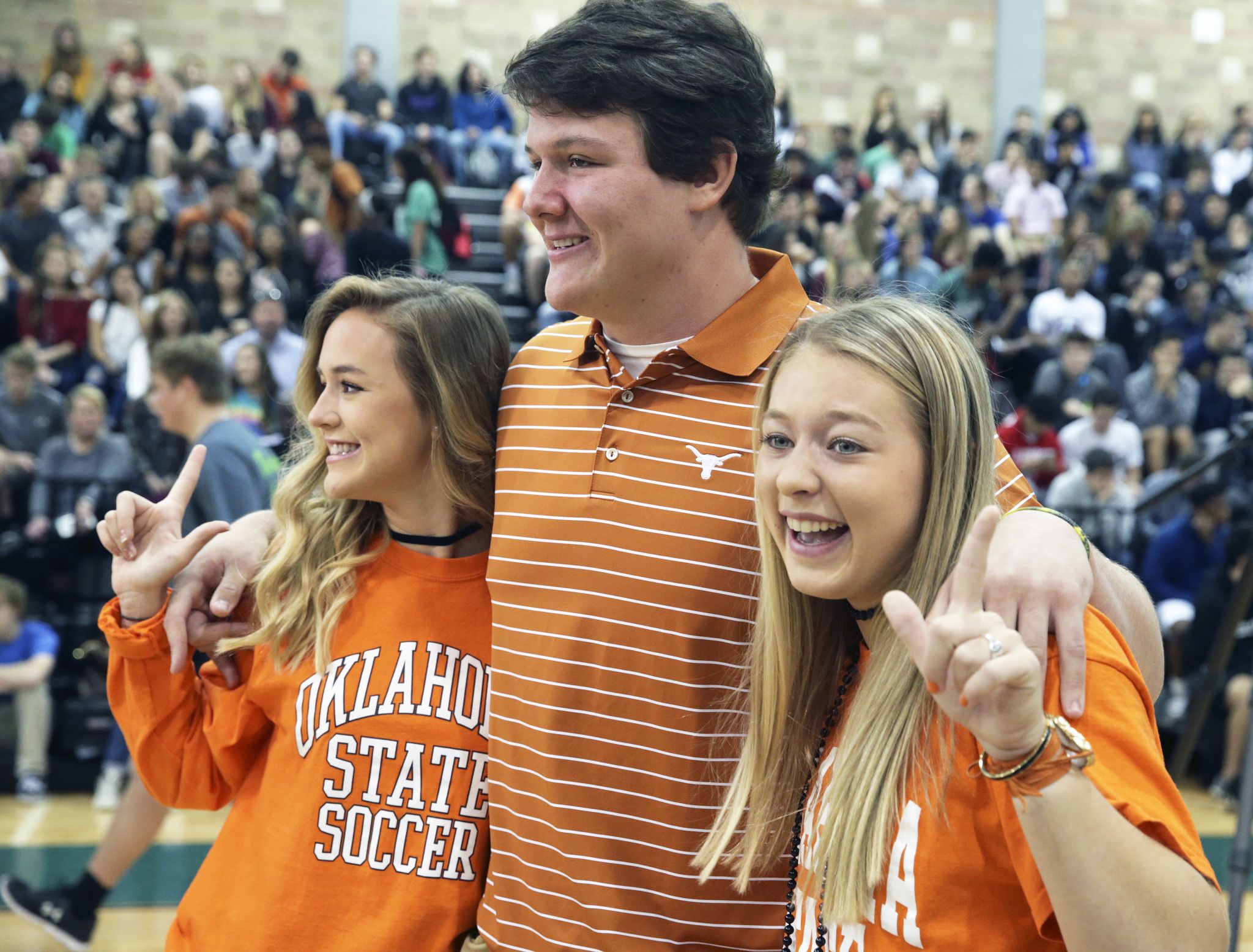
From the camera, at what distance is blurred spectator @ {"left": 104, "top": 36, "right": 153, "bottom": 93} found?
1177 centimetres

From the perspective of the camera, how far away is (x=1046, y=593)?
1225mm

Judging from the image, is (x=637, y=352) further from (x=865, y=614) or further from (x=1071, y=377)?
(x=1071, y=377)

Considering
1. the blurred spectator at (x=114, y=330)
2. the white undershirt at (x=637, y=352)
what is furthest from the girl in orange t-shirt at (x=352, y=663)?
the blurred spectator at (x=114, y=330)

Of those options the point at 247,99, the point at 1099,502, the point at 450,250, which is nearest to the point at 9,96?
the point at 247,99

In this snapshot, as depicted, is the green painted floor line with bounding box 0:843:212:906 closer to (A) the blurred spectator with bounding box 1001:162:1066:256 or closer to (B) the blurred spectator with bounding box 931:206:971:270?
(B) the blurred spectator with bounding box 931:206:971:270

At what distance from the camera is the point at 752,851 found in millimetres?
1463

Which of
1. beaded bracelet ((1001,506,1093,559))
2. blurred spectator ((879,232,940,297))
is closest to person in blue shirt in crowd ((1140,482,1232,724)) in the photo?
blurred spectator ((879,232,940,297))

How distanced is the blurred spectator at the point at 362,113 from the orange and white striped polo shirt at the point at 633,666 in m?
9.82

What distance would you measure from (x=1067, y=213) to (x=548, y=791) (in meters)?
11.4

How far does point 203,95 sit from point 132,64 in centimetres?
107

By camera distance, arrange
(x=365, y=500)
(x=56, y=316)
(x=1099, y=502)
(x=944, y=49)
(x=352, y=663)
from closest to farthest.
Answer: (x=352, y=663)
(x=365, y=500)
(x=1099, y=502)
(x=56, y=316)
(x=944, y=49)

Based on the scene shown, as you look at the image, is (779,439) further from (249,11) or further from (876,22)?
(876,22)

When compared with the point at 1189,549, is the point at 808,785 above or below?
above

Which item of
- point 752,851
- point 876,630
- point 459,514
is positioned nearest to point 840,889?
point 752,851
